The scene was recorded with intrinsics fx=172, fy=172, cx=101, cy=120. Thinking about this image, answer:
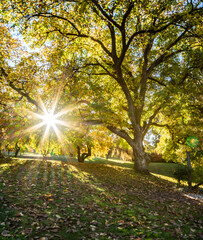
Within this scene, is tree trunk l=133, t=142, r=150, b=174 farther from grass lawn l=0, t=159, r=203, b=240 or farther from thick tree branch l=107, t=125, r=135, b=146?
grass lawn l=0, t=159, r=203, b=240

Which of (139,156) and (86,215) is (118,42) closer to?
(139,156)

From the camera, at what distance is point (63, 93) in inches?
603

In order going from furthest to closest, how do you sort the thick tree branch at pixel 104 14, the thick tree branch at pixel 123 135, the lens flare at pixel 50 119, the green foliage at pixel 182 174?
the thick tree branch at pixel 123 135
the lens flare at pixel 50 119
the green foliage at pixel 182 174
the thick tree branch at pixel 104 14

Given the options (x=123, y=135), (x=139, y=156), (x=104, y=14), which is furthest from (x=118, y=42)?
(x=139, y=156)

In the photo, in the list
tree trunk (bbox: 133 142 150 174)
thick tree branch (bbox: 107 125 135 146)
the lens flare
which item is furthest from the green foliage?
the lens flare

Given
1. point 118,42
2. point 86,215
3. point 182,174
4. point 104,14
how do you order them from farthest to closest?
point 118,42
point 182,174
point 104,14
point 86,215

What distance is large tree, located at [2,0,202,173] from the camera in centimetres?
1053

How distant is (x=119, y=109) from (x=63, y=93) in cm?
581

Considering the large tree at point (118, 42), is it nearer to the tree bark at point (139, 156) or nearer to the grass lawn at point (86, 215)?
the tree bark at point (139, 156)

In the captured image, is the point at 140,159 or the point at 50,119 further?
the point at 140,159

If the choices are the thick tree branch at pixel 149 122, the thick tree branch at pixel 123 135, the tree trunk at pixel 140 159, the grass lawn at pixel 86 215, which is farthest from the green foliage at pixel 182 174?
the thick tree branch at pixel 149 122

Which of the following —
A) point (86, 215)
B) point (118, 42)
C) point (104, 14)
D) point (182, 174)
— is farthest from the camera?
point (118, 42)

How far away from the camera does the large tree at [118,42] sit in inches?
415

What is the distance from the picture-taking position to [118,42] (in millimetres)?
16141
